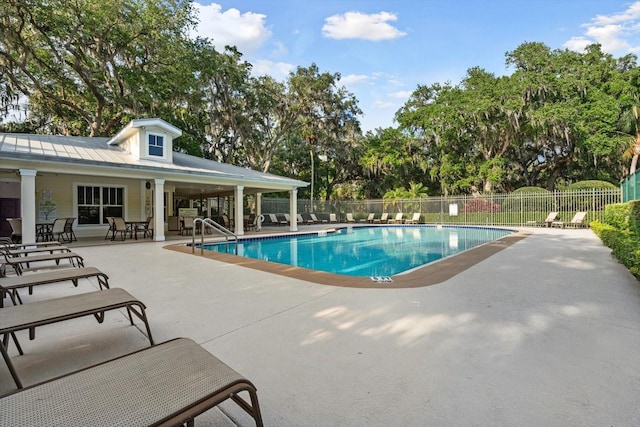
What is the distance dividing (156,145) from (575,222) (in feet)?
63.0

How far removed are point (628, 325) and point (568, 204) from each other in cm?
1696

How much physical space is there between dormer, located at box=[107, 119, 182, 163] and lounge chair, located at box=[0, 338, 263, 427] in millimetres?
12372

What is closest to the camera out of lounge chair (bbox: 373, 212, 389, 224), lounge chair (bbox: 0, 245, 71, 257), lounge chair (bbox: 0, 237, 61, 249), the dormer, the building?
lounge chair (bbox: 0, 245, 71, 257)

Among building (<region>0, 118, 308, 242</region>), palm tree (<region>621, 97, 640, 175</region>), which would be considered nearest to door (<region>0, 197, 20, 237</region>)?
building (<region>0, 118, 308, 242</region>)

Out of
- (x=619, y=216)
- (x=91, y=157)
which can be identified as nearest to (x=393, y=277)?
(x=619, y=216)

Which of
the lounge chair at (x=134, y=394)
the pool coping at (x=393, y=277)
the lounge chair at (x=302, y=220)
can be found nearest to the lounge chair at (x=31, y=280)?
the lounge chair at (x=134, y=394)

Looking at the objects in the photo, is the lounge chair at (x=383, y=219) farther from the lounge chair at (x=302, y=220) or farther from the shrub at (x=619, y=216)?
the shrub at (x=619, y=216)

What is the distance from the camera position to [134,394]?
1370mm

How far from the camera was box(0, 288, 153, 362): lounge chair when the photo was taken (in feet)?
7.09

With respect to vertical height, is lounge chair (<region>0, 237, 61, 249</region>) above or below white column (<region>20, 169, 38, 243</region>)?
below

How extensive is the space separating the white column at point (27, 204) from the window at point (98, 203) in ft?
12.2

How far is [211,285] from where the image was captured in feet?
15.5

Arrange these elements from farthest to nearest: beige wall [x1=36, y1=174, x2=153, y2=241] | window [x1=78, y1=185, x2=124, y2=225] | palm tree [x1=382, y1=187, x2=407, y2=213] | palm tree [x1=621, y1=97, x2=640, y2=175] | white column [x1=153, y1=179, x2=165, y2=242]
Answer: palm tree [x1=382, y1=187, x2=407, y2=213] → palm tree [x1=621, y1=97, x2=640, y2=175] → window [x1=78, y1=185, x2=124, y2=225] → beige wall [x1=36, y1=174, x2=153, y2=241] → white column [x1=153, y1=179, x2=165, y2=242]

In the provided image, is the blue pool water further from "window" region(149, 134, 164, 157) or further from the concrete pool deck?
"window" region(149, 134, 164, 157)
